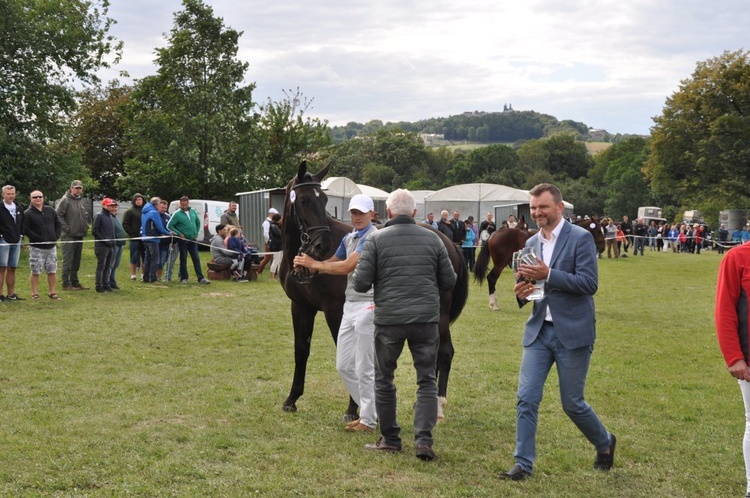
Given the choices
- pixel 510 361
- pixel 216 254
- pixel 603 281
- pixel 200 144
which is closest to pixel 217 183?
pixel 200 144

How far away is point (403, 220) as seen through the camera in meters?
6.14

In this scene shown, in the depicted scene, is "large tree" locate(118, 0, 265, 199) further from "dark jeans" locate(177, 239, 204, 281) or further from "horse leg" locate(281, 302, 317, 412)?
"horse leg" locate(281, 302, 317, 412)

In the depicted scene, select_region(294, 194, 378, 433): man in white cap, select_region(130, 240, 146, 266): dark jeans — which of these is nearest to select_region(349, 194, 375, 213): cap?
select_region(294, 194, 378, 433): man in white cap

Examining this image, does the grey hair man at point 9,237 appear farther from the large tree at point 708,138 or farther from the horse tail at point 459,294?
the large tree at point 708,138

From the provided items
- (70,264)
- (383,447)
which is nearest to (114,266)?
(70,264)

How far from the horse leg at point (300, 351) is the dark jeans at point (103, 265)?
407 inches

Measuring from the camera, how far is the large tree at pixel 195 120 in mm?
34844

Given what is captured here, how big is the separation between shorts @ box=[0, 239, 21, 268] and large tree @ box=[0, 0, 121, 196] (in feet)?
39.3

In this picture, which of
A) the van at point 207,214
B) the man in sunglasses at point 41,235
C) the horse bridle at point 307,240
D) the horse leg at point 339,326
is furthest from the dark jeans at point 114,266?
the van at point 207,214

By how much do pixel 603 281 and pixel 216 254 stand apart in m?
11.0

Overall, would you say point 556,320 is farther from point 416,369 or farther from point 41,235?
point 41,235

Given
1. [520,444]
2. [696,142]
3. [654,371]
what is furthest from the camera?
[696,142]

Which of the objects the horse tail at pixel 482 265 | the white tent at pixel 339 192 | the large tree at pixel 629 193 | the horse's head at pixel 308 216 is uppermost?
the large tree at pixel 629 193

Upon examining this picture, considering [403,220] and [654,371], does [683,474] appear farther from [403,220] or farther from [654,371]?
[654,371]
